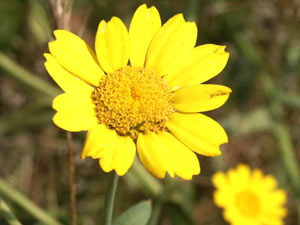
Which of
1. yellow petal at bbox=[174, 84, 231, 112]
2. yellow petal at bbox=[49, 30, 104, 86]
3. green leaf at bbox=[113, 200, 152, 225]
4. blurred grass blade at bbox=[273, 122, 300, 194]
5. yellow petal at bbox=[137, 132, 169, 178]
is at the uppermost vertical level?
blurred grass blade at bbox=[273, 122, 300, 194]

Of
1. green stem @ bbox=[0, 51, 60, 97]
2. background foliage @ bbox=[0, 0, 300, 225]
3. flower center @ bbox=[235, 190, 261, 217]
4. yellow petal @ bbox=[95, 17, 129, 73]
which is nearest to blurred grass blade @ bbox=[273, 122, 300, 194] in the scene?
background foliage @ bbox=[0, 0, 300, 225]

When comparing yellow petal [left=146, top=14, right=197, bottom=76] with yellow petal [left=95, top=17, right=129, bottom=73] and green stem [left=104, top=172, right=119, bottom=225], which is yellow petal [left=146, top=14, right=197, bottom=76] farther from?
green stem [left=104, top=172, right=119, bottom=225]

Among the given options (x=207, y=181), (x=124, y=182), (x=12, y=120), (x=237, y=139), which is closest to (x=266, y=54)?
(x=237, y=139)

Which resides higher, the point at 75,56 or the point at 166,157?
the point at 75,56

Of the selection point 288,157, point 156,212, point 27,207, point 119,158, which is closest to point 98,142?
point 119,158

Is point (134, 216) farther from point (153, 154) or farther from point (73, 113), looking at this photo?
point (73, 113)

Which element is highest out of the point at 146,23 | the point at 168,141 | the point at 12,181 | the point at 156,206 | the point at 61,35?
the point at 146,23

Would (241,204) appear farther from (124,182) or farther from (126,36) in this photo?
(126,36)
